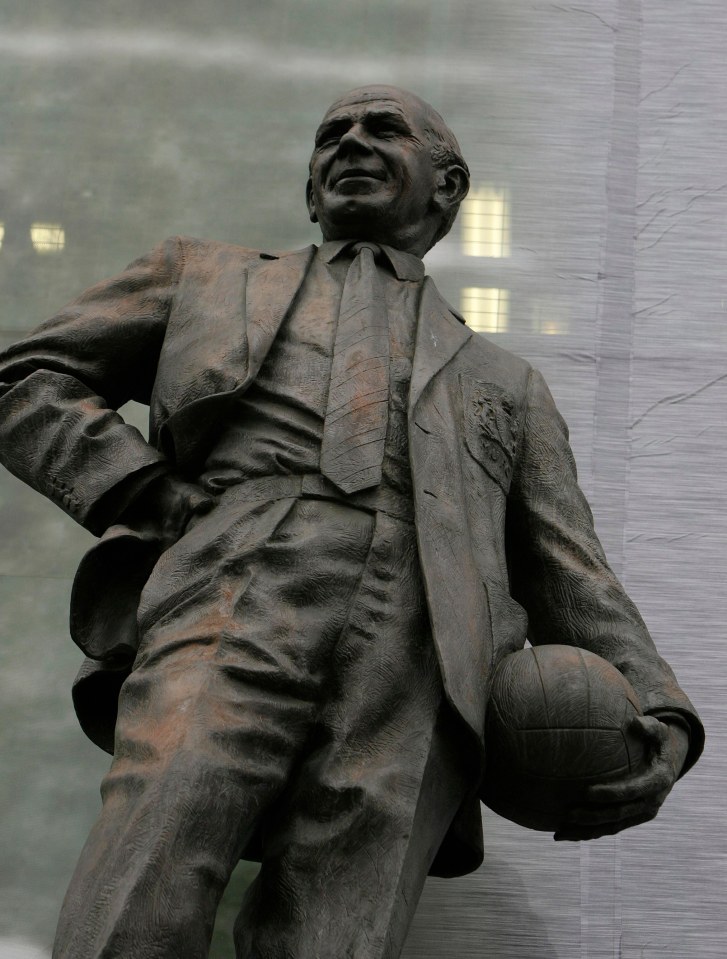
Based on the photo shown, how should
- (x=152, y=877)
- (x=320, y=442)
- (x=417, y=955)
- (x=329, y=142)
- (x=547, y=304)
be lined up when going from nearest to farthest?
(x=152, y=877), (x=320, y=442), (x=329, y=142), (x=417, y=955), (x=547, y=304)

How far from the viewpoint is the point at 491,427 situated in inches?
169

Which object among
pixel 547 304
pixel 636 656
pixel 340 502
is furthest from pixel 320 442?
pixel 547 304

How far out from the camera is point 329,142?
465 cm

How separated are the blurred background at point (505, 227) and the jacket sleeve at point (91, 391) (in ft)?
4.54

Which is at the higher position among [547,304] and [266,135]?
[266,135]

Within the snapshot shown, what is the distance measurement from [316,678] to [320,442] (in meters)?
0.52

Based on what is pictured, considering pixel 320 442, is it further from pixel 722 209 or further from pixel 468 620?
pixel 722 209

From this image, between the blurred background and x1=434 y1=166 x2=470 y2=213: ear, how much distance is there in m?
1.23

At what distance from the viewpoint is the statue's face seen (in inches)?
179

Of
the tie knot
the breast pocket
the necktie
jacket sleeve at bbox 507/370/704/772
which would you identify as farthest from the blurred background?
the necktie

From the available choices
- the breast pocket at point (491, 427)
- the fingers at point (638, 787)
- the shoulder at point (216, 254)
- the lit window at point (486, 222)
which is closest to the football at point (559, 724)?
the fingers at point (638, 787)

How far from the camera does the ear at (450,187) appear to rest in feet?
15.4

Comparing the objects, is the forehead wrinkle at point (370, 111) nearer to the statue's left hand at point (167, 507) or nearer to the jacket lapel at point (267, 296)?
the jacket lapel at point (267, 296)

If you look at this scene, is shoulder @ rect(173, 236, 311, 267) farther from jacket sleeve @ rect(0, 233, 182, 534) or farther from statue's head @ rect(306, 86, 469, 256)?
statue's head @ rect(306, 86, 469, 256)
